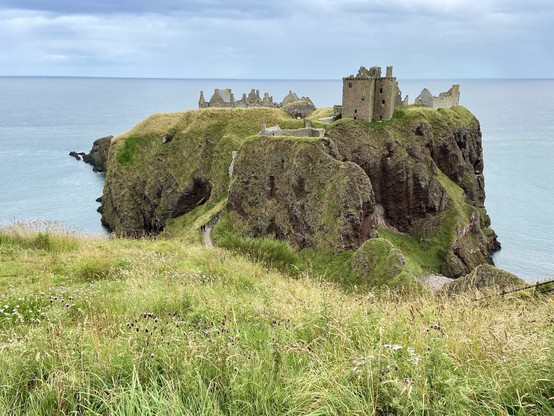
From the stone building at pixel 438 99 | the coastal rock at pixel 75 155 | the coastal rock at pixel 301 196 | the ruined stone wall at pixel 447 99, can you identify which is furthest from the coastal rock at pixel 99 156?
the ruined stone wall at pixel 447 99

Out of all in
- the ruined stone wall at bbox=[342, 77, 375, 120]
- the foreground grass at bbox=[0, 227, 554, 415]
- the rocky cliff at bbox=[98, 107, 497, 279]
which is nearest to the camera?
the foreground grass at bbox=[0, 227, 554, 415]

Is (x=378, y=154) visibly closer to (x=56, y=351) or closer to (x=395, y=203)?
(x=395, y=203)

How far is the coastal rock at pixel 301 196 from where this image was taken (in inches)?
1984

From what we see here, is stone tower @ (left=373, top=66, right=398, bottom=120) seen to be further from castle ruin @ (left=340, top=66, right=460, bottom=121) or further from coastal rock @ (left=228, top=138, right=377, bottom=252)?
coastal rock @ (left=228, top=138, right=377, bottom=252)

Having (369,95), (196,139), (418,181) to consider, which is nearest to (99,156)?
(196,139)

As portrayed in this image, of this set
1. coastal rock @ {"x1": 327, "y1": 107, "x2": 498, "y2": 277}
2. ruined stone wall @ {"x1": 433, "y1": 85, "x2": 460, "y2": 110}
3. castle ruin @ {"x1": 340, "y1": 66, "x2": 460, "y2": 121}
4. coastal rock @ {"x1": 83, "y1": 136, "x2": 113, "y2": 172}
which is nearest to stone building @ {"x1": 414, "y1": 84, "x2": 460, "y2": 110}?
ruined stone wall @ {"x1": 433, "y1": 85, "x2": 460, "y2": 110}

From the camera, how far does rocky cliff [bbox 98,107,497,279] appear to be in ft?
174

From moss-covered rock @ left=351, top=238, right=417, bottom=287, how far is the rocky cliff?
54.7 feet

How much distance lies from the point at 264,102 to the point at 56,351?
9382 centimetres

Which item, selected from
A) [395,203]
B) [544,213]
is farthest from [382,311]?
[544,213]

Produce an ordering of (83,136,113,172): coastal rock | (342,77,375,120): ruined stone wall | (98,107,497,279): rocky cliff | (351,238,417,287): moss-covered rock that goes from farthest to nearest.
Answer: (83,136,113,172): coastal rock, (342,77,375,120): ruined stone wall, (98,107,497,279): rocky cliff, (351,238,417,287): moss-covered rock

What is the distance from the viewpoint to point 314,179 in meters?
53.7

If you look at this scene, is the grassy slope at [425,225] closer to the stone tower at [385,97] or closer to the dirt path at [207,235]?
the dirt path at [207,235]

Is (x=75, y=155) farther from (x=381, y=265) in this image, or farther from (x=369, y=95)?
(x=381, y=265)
